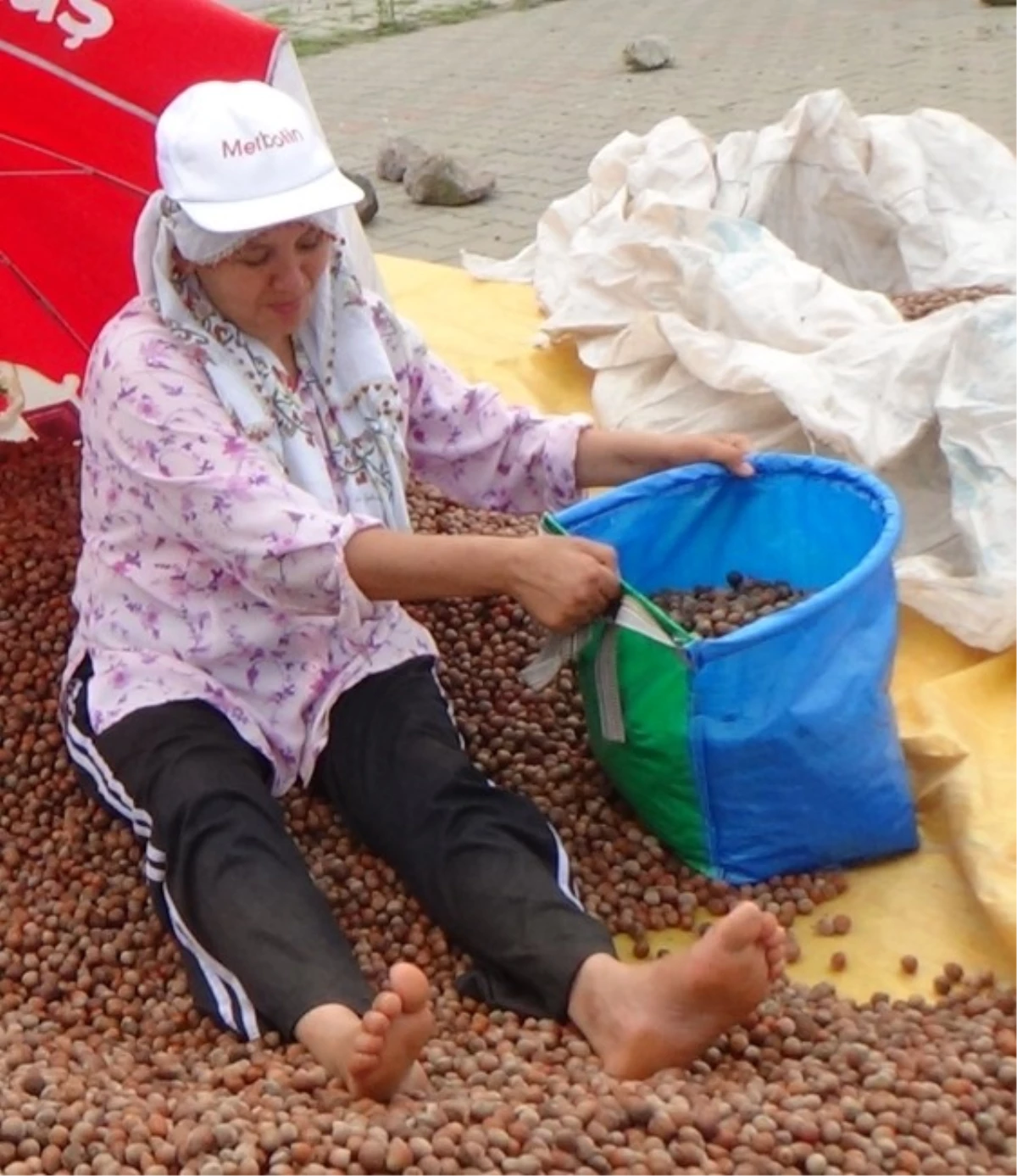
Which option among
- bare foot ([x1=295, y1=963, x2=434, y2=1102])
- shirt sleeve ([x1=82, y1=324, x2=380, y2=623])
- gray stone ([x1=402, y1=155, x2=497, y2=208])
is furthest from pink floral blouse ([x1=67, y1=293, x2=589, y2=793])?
gray stone ([x1=402, y1=155, x2=497, y2=208])

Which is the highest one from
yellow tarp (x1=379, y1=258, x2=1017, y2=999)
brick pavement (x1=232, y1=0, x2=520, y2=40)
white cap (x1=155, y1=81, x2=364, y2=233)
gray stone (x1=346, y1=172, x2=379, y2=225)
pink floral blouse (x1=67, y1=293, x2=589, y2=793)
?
white cap (x1=155, y1=81, x2=364, y2=233)

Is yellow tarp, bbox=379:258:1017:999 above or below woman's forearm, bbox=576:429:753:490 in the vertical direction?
below

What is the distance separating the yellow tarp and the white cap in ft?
3.83

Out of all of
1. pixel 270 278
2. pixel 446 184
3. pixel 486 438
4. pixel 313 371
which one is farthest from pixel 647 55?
pixel 270 278

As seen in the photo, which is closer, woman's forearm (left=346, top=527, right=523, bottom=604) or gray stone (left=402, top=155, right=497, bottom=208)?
woman's forearm (left=346, top=527, right=523, bottom=604)

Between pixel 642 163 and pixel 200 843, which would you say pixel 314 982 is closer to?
pixel 200 843

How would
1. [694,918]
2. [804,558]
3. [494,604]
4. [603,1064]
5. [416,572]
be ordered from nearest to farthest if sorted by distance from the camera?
[603,1064]
[416,572]
[694,918]
[804,558]
[494,604]

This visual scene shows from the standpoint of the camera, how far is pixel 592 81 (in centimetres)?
825

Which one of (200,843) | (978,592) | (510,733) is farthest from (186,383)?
(978,592)

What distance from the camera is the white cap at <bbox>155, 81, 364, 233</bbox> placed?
2.20 m

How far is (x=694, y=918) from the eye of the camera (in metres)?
2.41

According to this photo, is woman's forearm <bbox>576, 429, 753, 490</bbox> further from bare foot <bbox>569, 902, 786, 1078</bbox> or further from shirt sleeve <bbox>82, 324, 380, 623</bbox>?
bare foot <bbox>569, 902, 786, 1078</bbox>

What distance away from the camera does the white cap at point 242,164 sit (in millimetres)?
2195

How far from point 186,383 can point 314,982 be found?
792mm
